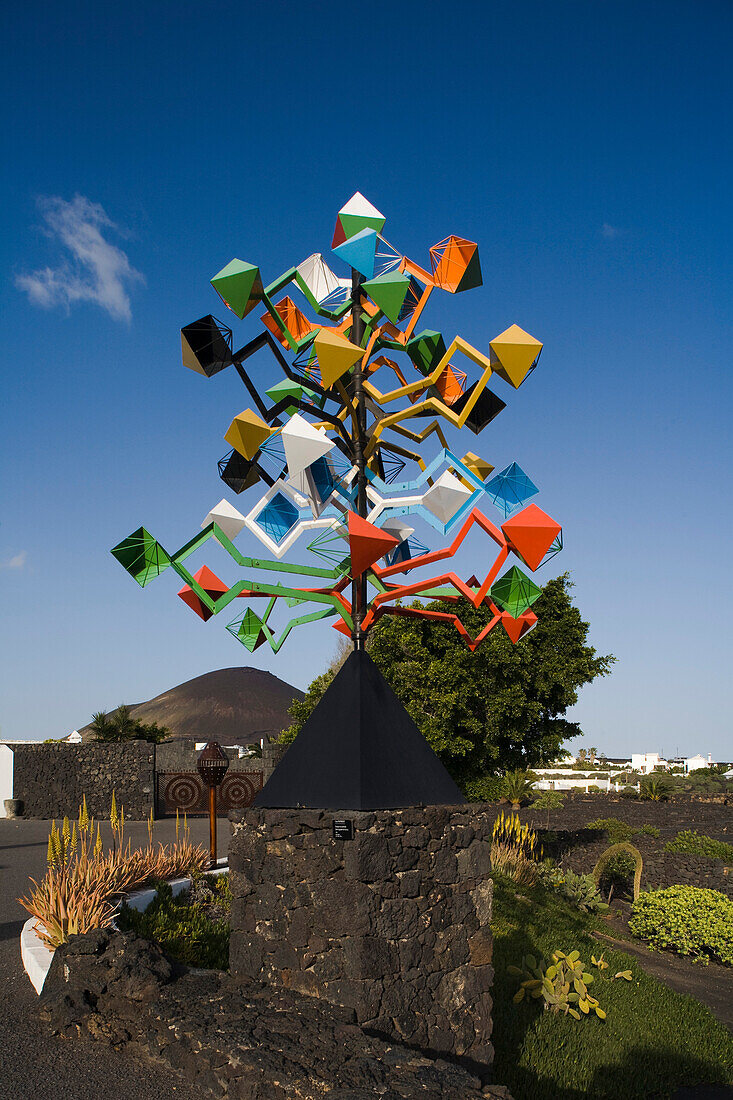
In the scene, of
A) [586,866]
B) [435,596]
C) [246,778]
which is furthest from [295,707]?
[435,596]

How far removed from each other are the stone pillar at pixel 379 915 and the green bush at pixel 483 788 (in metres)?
12.3

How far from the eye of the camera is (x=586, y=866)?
17562mm

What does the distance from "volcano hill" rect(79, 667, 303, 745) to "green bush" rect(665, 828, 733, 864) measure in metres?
49.5

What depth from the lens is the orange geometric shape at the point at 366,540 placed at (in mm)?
5703

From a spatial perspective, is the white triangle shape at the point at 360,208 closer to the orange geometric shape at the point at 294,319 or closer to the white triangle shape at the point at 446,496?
the orange geometric shape at the point at 294,319

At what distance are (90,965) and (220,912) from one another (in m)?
3.22

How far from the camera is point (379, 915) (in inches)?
203

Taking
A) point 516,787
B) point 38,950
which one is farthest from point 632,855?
point 38,950

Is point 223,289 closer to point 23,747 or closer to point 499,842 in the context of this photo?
point 499,842

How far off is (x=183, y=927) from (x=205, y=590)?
3.42 metres

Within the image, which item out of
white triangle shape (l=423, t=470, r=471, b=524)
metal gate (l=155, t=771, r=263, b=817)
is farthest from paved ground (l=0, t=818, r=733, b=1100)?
metal gate (l=155, t=771, r=263, b=817)

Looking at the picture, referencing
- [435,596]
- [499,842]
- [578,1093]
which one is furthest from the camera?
[499,842]

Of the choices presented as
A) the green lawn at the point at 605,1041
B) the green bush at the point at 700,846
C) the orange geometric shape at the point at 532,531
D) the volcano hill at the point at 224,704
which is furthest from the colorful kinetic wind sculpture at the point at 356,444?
the volcano hill at the point at 224,704

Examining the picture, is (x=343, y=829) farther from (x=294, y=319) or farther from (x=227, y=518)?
(x=294, y=319)
